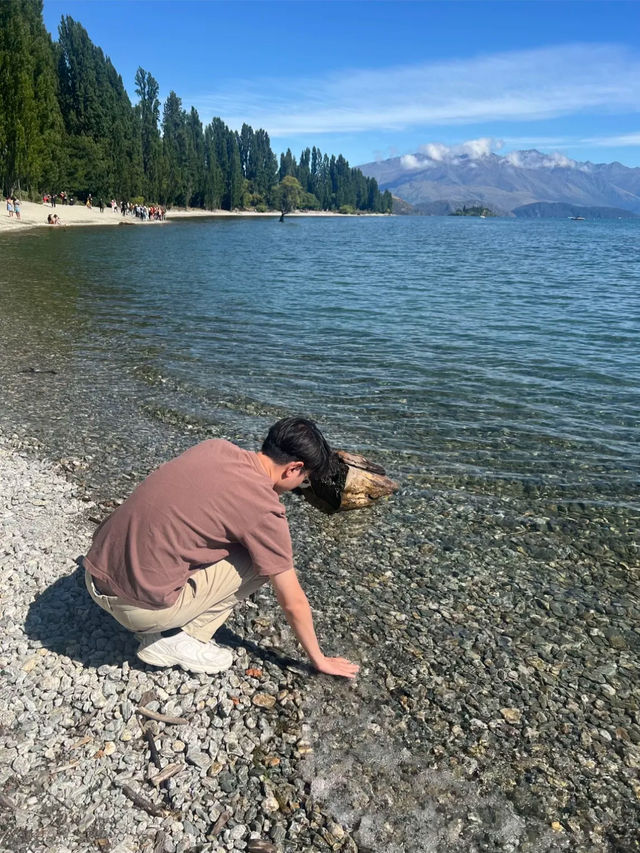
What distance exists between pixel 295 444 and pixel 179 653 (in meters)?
2.20

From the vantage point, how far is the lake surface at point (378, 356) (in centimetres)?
1221

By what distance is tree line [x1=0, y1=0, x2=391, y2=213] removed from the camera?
236ft

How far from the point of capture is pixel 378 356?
19469 mm

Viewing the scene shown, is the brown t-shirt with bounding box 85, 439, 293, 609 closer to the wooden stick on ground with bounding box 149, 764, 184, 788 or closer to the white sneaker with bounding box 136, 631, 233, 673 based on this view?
the white sneaker with bounding box 136, 631, 233, 673

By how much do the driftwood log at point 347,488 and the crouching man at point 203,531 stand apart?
4.02 metres

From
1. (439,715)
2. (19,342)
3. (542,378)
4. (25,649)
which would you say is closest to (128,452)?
(25,649)

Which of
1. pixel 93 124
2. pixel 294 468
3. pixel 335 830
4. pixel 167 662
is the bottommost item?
pixel 335 830

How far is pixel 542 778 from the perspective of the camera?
16.0 ft

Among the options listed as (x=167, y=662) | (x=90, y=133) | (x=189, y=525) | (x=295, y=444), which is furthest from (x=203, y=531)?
(x=90, y=133)

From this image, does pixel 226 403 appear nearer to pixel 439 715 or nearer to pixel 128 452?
pixel 128 452

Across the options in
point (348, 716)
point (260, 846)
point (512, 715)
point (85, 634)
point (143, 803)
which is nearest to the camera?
point (260, 846)

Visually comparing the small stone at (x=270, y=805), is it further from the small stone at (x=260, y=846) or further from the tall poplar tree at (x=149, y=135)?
the tall poplar tree at (x=149, y=135)

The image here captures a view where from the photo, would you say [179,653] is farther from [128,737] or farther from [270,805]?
[270,805]

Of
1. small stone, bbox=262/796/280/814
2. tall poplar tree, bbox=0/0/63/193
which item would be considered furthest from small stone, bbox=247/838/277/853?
tall poplar tree, bbox=0/0/63/193
